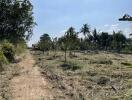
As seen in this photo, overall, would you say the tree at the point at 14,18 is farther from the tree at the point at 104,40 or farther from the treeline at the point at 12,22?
the tree at the point at 104,40

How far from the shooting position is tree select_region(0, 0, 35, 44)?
166 ft

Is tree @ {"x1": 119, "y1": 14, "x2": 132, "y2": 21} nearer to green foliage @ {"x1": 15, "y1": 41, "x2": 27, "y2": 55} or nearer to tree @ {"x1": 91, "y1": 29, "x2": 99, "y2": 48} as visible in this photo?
green foliage @ {"x1": 15, "y1": 41, "x2": 27, "y2": 55}

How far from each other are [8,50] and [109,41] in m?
84.3

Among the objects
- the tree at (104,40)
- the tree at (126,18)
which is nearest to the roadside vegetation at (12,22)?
the tree at (126,18)

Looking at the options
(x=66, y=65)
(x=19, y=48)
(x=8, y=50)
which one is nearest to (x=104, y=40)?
(x=19, y=48)

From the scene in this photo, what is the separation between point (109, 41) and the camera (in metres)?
134

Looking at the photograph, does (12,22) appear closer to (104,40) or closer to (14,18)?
(14,18)

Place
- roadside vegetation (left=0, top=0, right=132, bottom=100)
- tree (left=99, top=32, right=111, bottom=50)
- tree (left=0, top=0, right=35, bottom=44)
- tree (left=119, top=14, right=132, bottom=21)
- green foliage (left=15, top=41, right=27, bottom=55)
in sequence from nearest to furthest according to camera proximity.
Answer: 1. tree (left=119, top=14, right=132, bottom=21)
2. roadside vegetation (left=0, top=0, right=132, bottom=100)
3. tree (left=0, top=0, right=35, bottom=44)
4. green foliage (left=15, top=41, right=27, bottom=55)
5. tree (left=99, top=32, right=111, bottom=50)

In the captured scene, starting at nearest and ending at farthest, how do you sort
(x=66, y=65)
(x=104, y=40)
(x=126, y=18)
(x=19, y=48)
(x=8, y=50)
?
(x=126, y=18)
(x=66, y=65)
(x=8, y=50)
(x=19, y=48)
(x=104, y=40)

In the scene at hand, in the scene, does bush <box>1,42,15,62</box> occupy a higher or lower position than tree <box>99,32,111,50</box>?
lower

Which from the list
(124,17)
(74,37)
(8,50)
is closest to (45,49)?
(74,37)

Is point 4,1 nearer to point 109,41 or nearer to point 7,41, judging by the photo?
point 7,41

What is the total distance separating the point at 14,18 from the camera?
168 ft

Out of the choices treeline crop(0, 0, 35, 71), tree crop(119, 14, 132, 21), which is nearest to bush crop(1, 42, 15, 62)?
treeline crop(0, 0, 35, 71)
